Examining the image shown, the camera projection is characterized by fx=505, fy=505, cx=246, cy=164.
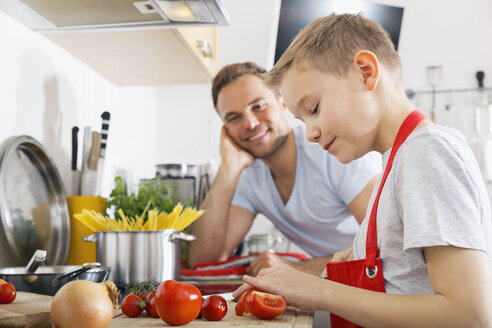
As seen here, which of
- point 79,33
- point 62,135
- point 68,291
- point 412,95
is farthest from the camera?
point 412,95

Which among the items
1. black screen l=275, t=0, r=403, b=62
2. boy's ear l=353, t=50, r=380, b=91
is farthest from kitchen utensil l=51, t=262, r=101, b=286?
black screen l=275, t=0, r=403, b=62

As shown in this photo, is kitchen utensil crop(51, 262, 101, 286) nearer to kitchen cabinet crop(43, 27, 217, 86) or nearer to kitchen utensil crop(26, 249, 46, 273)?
kitchen utensil crop(26, 249, 46, 273)

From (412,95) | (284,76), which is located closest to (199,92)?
(412,95)

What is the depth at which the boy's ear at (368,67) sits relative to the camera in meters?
0.86

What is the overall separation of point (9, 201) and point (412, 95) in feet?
8.88

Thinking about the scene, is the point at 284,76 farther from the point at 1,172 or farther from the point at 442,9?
the point at 442,9

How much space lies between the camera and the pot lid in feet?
4.20

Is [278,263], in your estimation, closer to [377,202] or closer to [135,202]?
[135,202]

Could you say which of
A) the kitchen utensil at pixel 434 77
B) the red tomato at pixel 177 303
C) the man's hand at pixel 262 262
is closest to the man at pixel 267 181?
the man's hand at pixel 262 262

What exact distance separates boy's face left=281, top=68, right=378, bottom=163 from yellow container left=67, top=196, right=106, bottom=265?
0.85m

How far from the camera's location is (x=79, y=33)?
5.01 feet

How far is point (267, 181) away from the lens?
77.7 inches

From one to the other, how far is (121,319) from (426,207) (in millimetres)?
511

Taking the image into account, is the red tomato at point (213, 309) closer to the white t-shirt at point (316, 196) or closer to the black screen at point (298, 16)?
the white t-shirt at point (316, 196)
